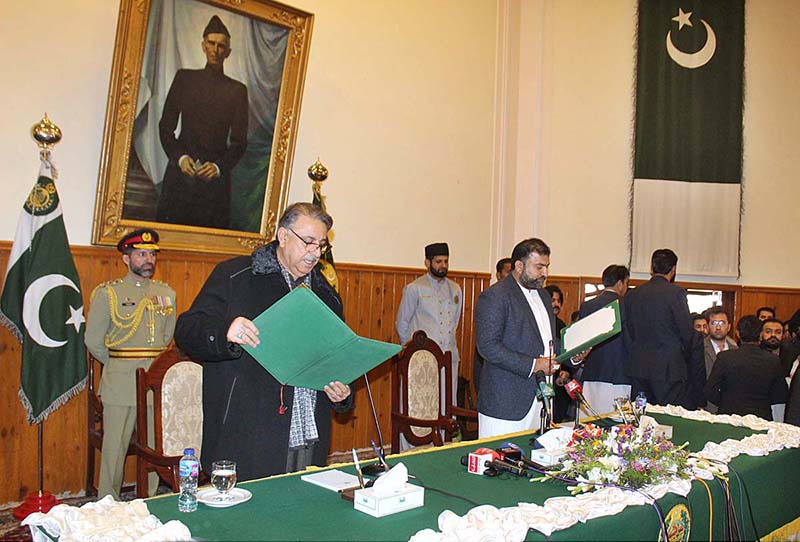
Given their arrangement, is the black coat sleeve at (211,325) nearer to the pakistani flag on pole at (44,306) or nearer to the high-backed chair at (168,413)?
the high-backed chair at (168,413)

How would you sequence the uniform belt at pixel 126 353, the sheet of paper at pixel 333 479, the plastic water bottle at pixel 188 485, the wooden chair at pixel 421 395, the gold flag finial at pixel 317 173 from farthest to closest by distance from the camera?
the gold flag finial at pixel 317 173 → the wooden chair at pixel 421 395 → the uniform belt at pixel 126 353 → the sheet of paper at pixel 333 479 → the plastic water bottle at pixel 188 485

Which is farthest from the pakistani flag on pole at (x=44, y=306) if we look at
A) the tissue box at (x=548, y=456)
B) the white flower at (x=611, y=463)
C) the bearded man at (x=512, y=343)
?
the white flower at (x=611, y=463)

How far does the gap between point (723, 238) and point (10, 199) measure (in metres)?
7.57

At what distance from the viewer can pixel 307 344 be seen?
2.48 metres

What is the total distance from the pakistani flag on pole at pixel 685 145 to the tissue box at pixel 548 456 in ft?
21.2

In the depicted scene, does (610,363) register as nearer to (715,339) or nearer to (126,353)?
(715,339)

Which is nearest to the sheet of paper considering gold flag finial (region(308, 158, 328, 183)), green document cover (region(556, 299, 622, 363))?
green document cover (region(556, 299, 622, 363))

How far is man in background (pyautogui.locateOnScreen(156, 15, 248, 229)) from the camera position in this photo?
5547 millimetres

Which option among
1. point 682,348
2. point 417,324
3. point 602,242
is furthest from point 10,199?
point 602,242

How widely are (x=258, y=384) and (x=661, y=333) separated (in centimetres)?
364

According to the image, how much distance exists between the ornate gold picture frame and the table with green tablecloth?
331 cm

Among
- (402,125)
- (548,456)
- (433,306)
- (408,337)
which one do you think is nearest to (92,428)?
(408,337)

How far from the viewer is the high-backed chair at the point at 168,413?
12.1ft

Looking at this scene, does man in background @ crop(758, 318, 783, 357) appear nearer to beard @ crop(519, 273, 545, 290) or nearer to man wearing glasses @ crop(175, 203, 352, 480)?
beard @ crop(519, 273, 545, 290)
